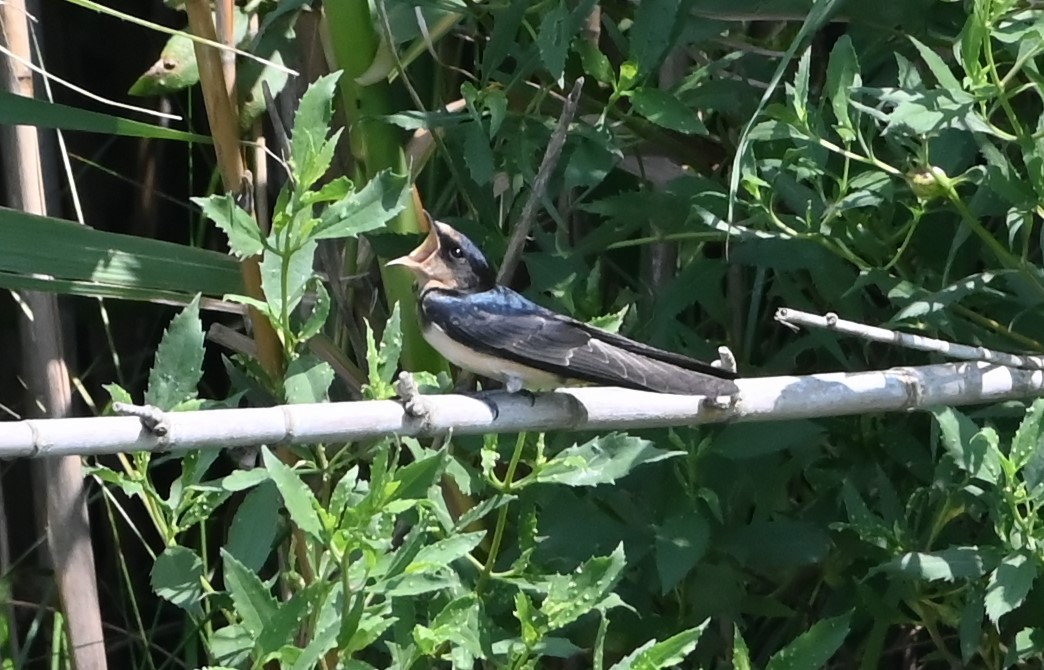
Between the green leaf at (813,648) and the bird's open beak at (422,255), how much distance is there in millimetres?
577

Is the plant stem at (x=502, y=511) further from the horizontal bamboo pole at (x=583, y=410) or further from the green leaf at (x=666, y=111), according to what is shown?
the green leaf at (x=666, y=111)

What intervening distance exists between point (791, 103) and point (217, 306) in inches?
28.6

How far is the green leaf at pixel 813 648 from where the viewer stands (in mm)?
1310

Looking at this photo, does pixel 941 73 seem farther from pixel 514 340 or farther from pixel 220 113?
pixel 220 113

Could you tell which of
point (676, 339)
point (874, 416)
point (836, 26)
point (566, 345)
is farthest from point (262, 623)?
point (836, 26)

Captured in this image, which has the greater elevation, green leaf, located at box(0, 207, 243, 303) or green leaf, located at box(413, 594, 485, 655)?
green leaf, located at box(0, 207, 243, 303)

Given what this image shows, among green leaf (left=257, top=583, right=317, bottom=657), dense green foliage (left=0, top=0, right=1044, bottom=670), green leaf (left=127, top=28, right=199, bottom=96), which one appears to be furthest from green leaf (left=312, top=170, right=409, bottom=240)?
green leaf (left=127, top=28, right=199, bottom=96)

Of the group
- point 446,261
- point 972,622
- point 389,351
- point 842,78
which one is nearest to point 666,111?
point 842,78

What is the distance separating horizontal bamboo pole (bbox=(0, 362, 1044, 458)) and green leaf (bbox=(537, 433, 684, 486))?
0.04 m

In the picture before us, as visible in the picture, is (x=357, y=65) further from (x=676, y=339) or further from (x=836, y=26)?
(x=836, y=26)

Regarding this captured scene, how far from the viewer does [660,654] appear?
3.92 ft

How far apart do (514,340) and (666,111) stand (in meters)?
0.30

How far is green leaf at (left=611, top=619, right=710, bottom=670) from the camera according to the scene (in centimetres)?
118

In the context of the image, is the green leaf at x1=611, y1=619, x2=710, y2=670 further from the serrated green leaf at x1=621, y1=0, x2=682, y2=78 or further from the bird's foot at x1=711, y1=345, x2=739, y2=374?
the serrated green leaf at x1=621, y1=0, x2=682, y2=78
